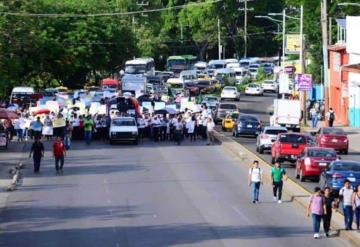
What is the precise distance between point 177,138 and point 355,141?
10895 millimetres

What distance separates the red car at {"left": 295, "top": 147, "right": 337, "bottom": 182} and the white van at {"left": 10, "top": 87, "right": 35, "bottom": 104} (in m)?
36.1

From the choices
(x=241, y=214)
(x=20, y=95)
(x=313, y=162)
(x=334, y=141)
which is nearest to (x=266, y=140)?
A: (x=334, y=141)

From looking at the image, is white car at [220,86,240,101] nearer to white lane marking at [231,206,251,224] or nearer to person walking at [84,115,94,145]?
person walking at [84,115,94,145]

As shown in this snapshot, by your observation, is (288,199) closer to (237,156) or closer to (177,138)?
(237,156)

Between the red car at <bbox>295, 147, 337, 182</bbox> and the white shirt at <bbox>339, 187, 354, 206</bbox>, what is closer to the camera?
the white shirt at <bbox>339, 187, 354, 206</bbox>

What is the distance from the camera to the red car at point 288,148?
156ft

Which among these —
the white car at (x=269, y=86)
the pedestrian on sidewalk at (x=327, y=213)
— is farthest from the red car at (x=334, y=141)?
the white car at (x=269, y=86)

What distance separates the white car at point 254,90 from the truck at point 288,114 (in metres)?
39.5

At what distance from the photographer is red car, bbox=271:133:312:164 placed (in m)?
47.6

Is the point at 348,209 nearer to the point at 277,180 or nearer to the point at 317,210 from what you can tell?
the point at 317,210

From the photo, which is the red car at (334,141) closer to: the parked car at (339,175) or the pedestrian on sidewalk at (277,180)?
the parked car at (339,175)

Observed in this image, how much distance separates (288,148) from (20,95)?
33009 mm

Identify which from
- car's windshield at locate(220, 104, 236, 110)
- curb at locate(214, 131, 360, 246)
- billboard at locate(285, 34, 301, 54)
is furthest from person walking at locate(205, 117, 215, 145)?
billboard at locate(285, 34, 301, 54)

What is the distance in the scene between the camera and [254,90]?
109 metres
